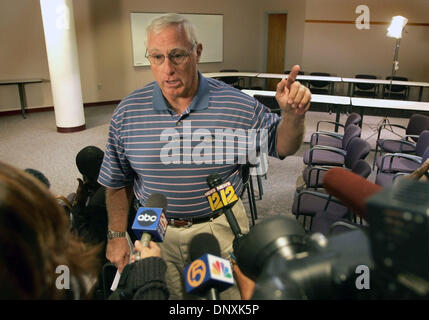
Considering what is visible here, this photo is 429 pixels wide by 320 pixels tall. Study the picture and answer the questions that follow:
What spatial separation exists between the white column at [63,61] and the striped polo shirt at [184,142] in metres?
5.21

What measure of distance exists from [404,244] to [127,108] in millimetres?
1352

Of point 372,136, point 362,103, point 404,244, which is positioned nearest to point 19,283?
point 404,244

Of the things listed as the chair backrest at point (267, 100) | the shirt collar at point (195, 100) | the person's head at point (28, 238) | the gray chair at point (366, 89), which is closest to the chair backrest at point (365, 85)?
the gray chair at point (366, 89)

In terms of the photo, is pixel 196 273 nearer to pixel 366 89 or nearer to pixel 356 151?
pixel 356 151

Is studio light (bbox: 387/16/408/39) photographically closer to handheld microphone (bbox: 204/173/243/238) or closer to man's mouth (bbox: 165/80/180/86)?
man's mouth (bbox: 165/80/180/86)

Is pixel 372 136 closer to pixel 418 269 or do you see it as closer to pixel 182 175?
pixel 182 175

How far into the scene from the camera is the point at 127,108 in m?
1.55

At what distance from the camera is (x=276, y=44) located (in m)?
11.1

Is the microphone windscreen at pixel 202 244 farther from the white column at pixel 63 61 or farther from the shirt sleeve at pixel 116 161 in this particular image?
the white column at pixel 63 61

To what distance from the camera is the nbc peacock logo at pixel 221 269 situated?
657 millimetres

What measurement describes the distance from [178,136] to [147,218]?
70 cm

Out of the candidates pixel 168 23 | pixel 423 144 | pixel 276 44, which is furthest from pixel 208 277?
pixel 276 44
